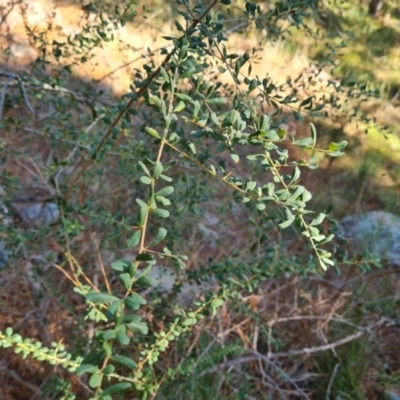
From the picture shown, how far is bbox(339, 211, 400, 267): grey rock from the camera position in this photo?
3.16 metres

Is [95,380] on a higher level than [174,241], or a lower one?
higher

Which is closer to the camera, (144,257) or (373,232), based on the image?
(144,257)

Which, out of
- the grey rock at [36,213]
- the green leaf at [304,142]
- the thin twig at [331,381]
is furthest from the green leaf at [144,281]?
the grey rock at [36,213]

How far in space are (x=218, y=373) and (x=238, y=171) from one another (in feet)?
7.53

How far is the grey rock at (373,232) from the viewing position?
3.16 metres

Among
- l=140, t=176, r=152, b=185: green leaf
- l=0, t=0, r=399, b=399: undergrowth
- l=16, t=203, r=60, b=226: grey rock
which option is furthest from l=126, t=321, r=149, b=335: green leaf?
l=16, t=203, r=60, b=226: grey rock

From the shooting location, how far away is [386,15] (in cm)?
603

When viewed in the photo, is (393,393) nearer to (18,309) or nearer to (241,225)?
(241,225)

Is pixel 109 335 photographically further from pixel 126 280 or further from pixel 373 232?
pixel 373 232

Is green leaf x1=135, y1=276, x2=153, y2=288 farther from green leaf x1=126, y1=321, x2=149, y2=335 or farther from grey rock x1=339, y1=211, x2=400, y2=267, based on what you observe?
grey rock x1=339, y1=211, x2=400, y2=267

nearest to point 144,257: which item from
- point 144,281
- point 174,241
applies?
point 144,281

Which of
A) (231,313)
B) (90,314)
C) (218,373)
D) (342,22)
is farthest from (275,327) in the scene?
(342,22)

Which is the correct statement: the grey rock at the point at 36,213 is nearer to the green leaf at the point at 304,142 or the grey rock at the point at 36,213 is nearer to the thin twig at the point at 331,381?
the thin twig at the point at 331,381

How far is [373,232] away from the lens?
339 cm
